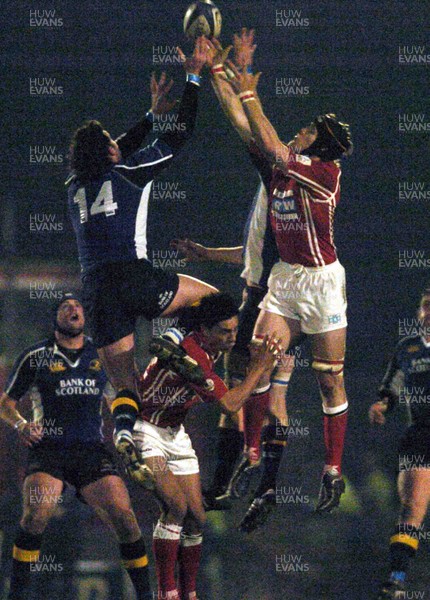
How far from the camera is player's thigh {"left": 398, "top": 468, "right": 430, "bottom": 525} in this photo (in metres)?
8.06

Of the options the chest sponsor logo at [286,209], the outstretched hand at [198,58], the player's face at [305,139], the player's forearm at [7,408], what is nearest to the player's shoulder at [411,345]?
the chest sponsor logo at [286,209]

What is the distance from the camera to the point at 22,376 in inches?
329

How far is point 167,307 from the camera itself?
7.57m

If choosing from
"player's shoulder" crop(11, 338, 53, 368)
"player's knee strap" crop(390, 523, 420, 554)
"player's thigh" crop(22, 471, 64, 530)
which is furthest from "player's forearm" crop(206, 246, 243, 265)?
"player's knee strap" crop(390, 523, 420, 554)

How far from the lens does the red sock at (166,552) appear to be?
7.64 metres

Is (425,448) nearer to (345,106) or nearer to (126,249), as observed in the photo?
(126,249)

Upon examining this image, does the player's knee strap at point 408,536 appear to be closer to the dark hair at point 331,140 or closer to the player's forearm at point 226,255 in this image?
the player's forearm at point 226,255

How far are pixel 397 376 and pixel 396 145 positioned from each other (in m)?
5.87

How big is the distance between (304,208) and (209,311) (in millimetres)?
918

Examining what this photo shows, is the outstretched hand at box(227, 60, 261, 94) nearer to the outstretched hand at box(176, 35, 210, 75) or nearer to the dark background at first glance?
the outstretched hand at box(176, 35, 210, 75)

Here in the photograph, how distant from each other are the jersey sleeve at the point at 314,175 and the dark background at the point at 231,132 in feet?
17.7

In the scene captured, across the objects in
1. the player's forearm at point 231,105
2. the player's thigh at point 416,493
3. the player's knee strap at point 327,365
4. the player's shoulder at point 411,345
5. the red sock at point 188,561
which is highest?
the player's forearm at point 231,105

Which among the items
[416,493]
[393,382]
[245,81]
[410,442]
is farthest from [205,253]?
[416,493]

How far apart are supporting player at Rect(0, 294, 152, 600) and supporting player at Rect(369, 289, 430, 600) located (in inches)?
69.3
